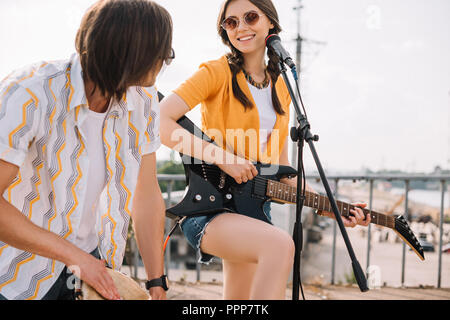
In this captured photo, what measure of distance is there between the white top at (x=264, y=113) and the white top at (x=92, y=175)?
0.93m

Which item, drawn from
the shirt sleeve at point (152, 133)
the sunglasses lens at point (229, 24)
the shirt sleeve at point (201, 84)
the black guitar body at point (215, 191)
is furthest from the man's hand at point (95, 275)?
the sunglasses lens at point (229, 24)

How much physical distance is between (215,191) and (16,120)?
105 cm

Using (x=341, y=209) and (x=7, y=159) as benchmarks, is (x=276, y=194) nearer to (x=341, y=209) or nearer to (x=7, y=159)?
(x=341, y=209)

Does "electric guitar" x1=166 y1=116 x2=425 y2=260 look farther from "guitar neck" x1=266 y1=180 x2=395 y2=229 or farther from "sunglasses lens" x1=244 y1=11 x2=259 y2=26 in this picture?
"sunglasses lens" x1=244 y1=11 x2=259 y2=26

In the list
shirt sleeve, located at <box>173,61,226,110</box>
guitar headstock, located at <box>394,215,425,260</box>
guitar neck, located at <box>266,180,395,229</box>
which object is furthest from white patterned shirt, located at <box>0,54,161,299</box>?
guitar headstock, located at <box>394,215,425,260</box>

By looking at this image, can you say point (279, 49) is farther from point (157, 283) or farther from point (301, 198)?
point (157, 283)

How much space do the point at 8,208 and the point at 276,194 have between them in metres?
1.34

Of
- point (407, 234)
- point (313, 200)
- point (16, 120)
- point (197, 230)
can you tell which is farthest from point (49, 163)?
point (407, 234)

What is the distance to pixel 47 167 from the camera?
3.99ft

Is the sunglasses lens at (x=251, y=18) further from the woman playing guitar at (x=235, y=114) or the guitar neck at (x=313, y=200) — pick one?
the guitar neck at (x=313, y=200)

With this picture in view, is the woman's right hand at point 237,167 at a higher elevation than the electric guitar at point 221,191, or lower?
higher

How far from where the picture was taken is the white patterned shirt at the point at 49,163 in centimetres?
105

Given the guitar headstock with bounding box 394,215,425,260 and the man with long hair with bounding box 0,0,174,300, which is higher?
the man with long hair with bounding box 0,0,174,300

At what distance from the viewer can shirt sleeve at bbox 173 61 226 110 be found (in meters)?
1.88
